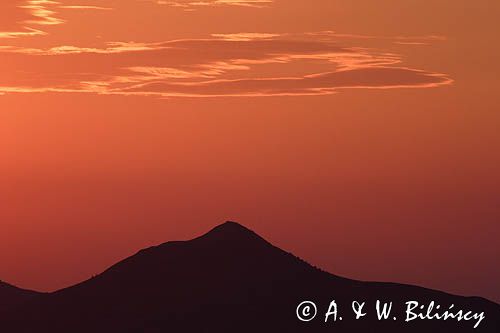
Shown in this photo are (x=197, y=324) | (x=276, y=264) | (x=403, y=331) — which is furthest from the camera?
(x=276, y=264)

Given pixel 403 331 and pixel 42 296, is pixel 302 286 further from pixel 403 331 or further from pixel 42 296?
pixel 42 296

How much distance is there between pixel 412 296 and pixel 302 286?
18.1m

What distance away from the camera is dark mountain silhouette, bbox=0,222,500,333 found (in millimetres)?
174250

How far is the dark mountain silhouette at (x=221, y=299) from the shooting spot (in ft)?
572

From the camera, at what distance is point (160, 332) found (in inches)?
6944

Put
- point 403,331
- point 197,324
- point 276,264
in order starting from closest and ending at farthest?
1. point 403,331
2. point 197,324
3. point 276,264

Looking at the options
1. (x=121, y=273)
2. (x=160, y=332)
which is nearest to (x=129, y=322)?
(x=160, y=332)

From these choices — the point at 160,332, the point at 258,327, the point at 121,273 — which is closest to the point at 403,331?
the point at 258,327

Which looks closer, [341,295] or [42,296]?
[341,295]

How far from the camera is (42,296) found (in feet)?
655

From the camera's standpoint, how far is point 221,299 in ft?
605

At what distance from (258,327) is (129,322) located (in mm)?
19015

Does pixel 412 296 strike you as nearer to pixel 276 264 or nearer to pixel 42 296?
pixel 276 264

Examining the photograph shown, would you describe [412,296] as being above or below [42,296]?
above
